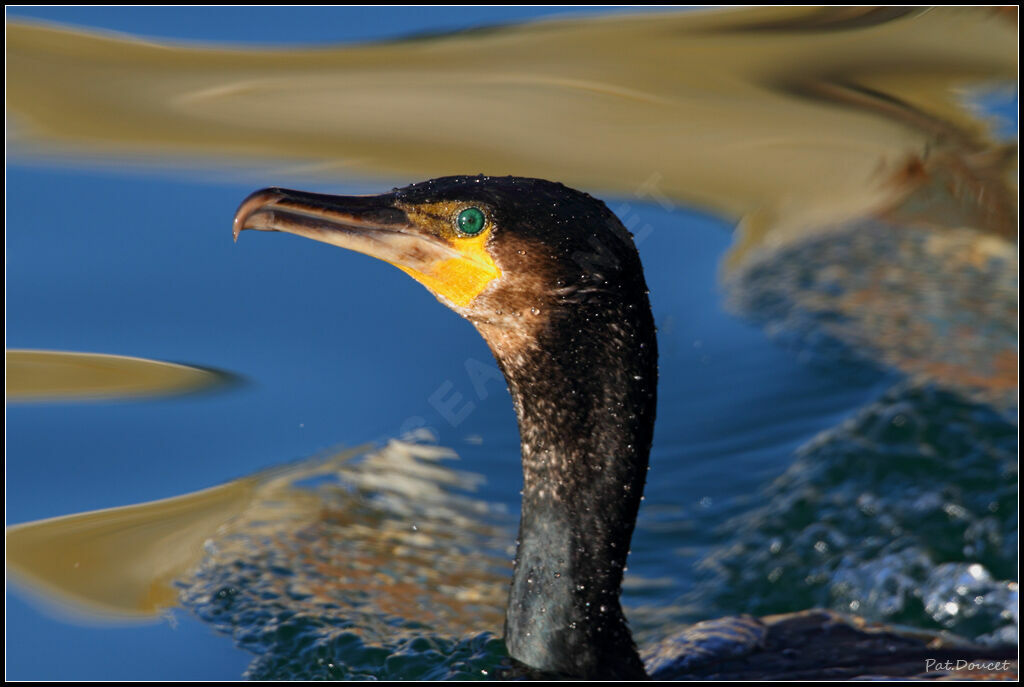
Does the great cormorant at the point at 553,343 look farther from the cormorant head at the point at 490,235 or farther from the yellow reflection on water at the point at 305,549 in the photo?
the yellow reflection on water at the point at 305,549

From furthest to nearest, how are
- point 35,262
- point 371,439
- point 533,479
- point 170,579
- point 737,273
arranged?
point 737,273
point 35,262
point 371,439
point 170,579
point 533,479

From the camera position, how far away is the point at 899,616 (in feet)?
12.8

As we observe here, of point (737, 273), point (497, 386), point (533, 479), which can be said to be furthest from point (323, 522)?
point (737, 273)

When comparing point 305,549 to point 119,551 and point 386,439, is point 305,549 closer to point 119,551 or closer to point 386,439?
point 119,551

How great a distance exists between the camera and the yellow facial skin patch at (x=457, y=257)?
9.03ft

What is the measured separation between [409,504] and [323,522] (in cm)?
30

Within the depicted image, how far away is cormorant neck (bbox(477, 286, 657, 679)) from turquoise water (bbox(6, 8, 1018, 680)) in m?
0.36

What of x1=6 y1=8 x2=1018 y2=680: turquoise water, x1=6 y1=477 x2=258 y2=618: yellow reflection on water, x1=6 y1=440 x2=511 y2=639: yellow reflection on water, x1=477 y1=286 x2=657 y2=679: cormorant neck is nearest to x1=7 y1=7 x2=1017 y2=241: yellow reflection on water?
x1=6 y1=8 x2=1018 y2=680: turquoise water

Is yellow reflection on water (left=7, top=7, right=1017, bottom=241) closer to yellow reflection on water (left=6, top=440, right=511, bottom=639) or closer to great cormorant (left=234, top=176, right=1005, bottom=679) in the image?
yellow reflection on water (left=6, top=440, right=511, bottom=639)

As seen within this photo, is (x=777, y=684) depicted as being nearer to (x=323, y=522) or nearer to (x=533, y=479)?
(x=533, y=479)

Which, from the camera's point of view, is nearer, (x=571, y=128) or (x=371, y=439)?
(x=371, y=439)

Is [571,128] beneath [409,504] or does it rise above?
above

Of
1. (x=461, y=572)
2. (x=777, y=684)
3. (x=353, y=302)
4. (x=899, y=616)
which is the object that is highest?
(x=353, y=302)

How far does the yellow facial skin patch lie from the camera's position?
2752 mm
